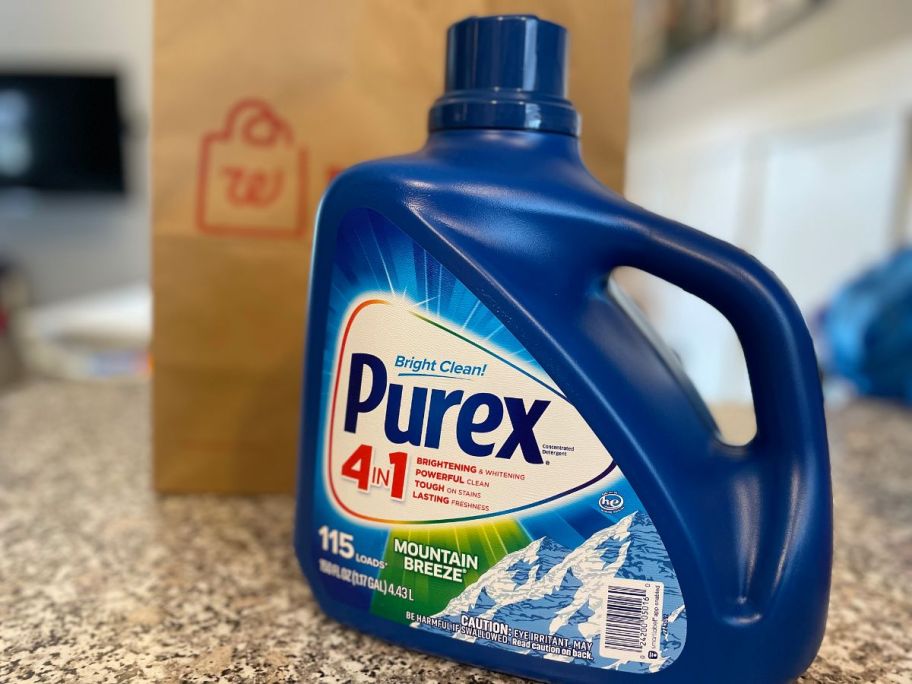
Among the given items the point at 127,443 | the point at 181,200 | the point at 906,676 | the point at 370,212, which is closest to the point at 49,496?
the point at 127,443

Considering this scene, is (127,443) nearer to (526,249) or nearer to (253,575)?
(253,575)

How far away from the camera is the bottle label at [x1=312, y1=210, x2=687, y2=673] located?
293 millimetres

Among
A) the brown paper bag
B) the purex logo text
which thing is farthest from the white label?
the brown paper bag

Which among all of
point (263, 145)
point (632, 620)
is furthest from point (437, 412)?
point (263, 145)

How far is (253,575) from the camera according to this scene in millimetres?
404

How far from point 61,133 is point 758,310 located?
3.17 meters

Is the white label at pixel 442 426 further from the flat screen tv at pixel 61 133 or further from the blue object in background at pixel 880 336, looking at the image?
the flat screen tv at pixel 61 133

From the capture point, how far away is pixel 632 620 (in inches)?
11.5

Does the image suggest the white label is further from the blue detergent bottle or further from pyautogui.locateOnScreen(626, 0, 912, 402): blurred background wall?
pyautogui.locateOnScreen(626, 0, 912, 402): blurred background wall

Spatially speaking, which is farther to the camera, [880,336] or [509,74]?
[880,336]

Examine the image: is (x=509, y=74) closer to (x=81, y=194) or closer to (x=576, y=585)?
(x=576, y=585)

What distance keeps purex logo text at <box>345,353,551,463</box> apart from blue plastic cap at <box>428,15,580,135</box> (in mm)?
117

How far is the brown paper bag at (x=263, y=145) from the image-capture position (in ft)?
1.47

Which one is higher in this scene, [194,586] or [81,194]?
[81,194]
